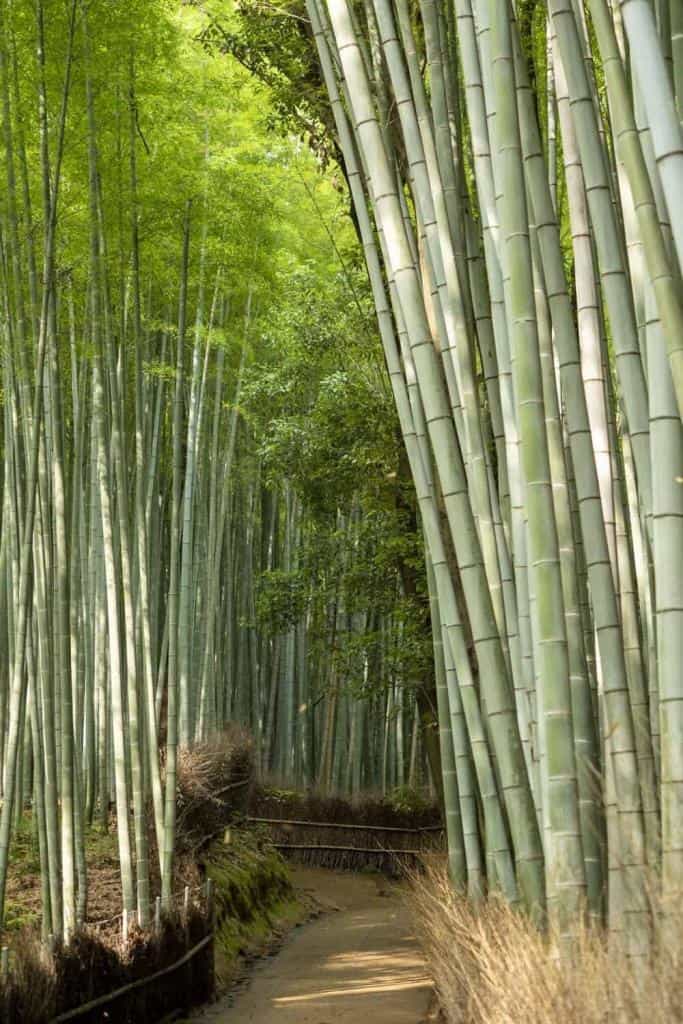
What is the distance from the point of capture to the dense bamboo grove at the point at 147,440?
4.83 m

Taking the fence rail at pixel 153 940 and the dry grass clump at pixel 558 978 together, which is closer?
the dry grass clump at pixel 558 978

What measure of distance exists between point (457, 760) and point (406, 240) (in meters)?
1.52

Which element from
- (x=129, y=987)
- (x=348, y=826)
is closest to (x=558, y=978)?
(x=129, y=987)

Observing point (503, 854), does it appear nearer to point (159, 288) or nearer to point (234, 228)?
point (234, 228)

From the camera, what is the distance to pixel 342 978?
5.80 metres

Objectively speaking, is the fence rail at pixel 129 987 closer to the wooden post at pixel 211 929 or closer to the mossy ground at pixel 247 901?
the wooden post at pixel 211 929

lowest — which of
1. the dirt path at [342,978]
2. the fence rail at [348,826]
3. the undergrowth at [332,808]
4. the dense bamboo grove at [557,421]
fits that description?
the dirt path at [342,978]

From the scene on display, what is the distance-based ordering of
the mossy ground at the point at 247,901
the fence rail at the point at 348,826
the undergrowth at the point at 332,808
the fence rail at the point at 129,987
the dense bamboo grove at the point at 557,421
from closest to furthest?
the dense bamboo grove at the point at 557,421
the fence rail at the point at 129,987
the mossy ground at the point at 247,901
the fence rail at the point at 348,826
the undergrowth at the point at 332,808

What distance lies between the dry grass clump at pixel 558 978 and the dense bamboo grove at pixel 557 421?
10cm

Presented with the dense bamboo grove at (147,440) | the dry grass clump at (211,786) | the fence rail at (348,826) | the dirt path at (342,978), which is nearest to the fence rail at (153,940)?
the dense bamboo grove at (147,440)

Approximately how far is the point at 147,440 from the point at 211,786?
235cm

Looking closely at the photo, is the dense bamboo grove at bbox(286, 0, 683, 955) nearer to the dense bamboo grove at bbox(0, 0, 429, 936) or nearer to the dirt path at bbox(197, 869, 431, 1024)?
the dirt path at bbox(197, 869, 431, 1024)

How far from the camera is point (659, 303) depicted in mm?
1857

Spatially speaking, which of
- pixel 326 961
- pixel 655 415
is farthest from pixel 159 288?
pixel 655 415
